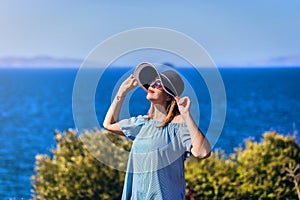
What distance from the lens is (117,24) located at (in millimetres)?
37062

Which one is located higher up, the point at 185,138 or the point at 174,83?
the point at 174,83

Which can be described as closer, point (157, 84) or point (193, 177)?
point (157, 84)

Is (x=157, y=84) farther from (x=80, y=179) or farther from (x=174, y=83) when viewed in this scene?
(x=80, y=179)

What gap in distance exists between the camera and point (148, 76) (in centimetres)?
225

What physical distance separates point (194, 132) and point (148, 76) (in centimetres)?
28

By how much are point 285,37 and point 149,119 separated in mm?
41410

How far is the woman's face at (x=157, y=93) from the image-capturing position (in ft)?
7.30

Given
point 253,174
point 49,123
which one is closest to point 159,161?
point 253,174

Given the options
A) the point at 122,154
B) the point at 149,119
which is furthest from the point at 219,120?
the point at 122,154

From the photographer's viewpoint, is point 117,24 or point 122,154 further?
point 117,24

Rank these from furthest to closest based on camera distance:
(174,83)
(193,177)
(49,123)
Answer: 1. (49,123)
2. (193,177)
3. (174,83)

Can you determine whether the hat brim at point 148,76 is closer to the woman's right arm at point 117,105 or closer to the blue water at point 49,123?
the woman's right arm at point 117,105

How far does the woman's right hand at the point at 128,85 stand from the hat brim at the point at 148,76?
0.06ft

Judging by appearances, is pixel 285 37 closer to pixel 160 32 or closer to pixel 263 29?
pixel 263 29
